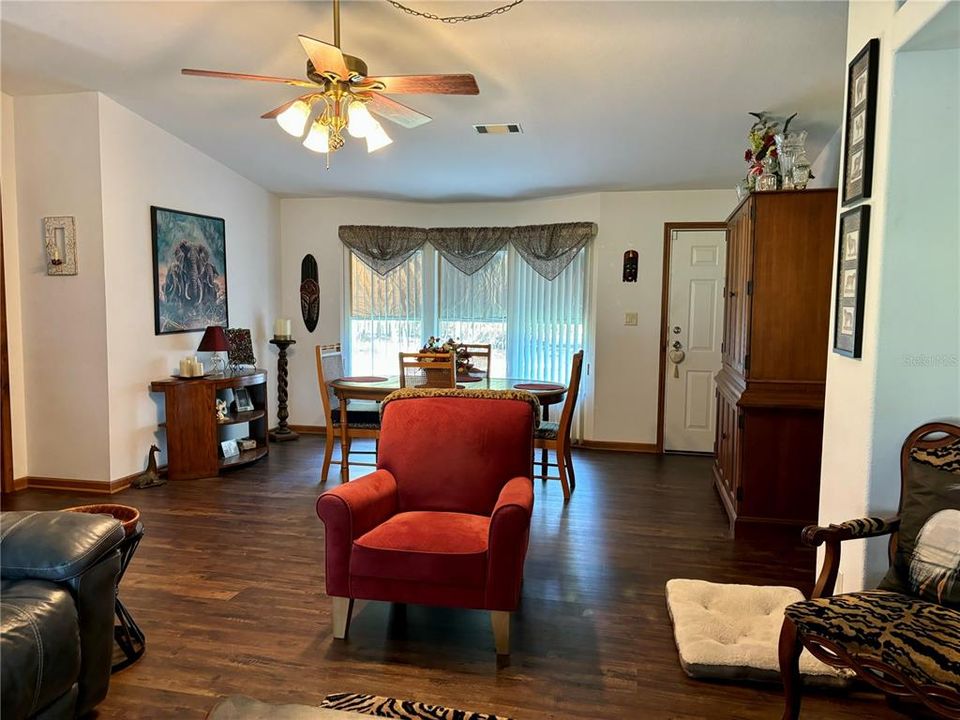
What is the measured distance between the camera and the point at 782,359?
3283 millimetres

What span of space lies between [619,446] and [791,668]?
12.7 feet

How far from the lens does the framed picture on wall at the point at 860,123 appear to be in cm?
212

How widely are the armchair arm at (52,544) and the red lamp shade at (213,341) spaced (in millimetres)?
3021

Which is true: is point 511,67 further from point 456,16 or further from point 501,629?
point 501,629

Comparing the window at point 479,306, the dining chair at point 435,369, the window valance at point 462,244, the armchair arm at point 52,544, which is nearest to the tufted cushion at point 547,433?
the dining chair at point 435,369

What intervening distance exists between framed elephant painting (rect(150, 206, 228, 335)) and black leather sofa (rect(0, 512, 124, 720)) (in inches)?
121

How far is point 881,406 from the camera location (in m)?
2.08

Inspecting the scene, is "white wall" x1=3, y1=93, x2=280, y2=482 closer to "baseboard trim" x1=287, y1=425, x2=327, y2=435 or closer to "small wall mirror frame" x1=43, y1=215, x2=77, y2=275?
"small wall mirror frame" x1=43, y1=215, x2=77, y2=275

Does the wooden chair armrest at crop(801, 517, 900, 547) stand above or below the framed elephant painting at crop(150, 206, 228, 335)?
below

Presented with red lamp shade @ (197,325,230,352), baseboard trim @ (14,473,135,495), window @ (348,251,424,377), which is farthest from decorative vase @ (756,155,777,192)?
baseboard trim @ (14,473,135,495)

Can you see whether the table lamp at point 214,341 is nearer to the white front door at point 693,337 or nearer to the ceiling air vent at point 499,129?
the ceiling air vent at point 499,129

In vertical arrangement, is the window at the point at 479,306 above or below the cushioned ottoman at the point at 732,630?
above

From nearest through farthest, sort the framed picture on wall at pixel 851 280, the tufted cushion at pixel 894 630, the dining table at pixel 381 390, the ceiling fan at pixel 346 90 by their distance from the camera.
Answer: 1. the tufted cushion at pixel 894 630
2. the framed picture on wall at pixel 851 280
3. the ceiling fan at pixel 346 90
4. the dining table at pixel 381 390

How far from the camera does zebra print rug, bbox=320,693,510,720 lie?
192 centimetres
